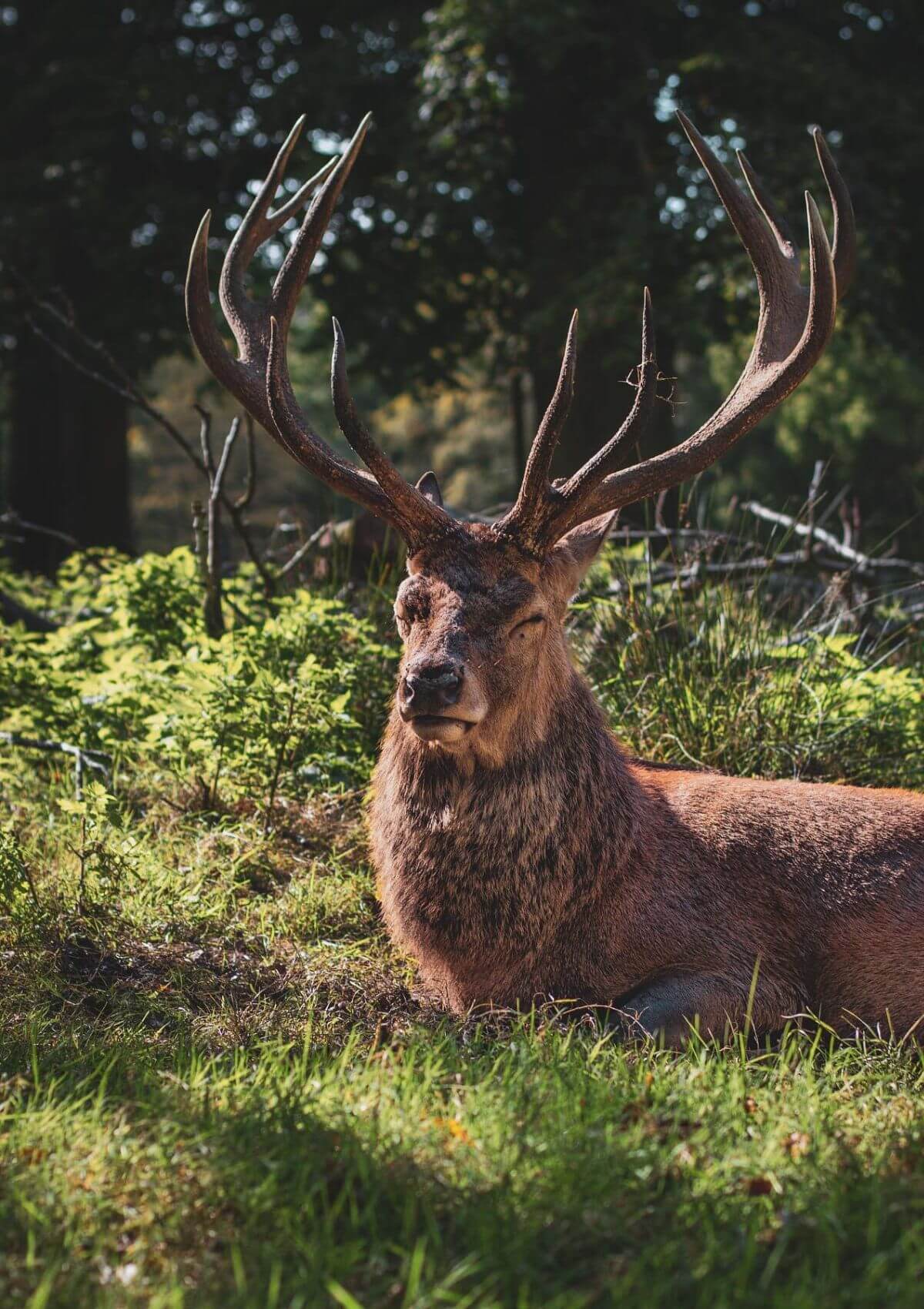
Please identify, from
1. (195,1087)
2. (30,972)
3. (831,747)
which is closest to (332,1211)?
(195,1087)

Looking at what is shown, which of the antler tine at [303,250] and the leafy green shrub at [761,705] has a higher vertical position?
the antler tine at [303,250]

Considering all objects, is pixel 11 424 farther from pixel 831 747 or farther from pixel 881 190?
pixel 831 747

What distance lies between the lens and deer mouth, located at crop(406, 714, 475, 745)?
3.62 m

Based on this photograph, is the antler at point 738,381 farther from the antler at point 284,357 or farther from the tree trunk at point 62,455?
the tree trunk at point 62,455

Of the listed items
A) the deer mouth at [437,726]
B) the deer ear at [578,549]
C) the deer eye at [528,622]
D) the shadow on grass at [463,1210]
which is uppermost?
the deer ear at [578,549]

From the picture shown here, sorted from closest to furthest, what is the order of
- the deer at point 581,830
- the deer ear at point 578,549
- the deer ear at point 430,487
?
the deer at point 581,830 < the deer ear at point 578,549 < the deer ear at point 430,487

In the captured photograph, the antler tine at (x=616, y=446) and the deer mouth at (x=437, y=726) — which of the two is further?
the antler tine at (x=616, y=446)

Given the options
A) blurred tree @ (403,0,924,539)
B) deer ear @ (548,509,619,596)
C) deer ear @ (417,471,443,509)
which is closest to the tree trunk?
blurred tree @ (403,0,924,539)

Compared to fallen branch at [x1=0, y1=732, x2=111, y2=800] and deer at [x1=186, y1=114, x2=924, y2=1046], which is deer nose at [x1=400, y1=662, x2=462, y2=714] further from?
fallen branch at [x1=0, y1=732, x2=111, y2=800]

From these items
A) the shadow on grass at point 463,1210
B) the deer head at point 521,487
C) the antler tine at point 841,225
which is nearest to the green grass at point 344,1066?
the shadow on grass at point 463,1210

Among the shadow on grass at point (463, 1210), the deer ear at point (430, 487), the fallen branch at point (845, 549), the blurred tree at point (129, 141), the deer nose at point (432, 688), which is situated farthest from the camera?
the blurred tree at point (129, 141)

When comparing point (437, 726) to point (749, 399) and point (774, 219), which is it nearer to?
point (749, 399)

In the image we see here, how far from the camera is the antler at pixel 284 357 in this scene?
13.5ft

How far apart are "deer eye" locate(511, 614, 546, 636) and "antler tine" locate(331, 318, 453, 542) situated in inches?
16.3
